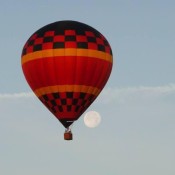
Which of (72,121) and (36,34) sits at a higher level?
(36,34)

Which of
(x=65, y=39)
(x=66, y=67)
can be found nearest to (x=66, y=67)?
(x=66, y=67)

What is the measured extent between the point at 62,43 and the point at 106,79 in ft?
14.2

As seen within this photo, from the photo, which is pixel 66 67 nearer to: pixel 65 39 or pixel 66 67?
pixel 66 67

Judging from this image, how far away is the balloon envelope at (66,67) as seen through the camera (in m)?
103

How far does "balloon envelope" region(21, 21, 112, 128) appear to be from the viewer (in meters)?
103

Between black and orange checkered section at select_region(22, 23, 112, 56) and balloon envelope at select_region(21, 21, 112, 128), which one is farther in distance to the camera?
black and orange checkered section at select_region(22, 23, 112, 56)

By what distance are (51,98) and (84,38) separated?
4.91m

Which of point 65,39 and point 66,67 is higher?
point 65,39

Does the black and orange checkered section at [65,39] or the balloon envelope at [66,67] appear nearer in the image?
the balloon envelope at [66,67]

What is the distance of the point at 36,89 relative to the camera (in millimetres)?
104250

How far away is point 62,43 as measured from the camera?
103375mm

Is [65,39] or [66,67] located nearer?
[66,67]

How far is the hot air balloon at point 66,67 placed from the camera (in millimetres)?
102938

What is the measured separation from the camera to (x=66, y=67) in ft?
337
